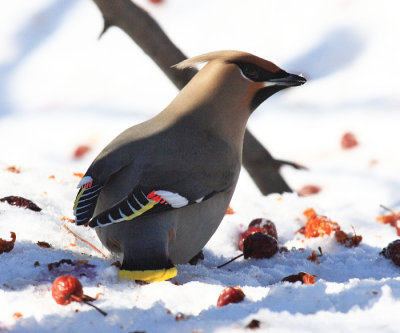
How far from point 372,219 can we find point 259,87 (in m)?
1.26

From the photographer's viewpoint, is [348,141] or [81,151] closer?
[348,141]

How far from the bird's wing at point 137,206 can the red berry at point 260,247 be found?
2.04ft

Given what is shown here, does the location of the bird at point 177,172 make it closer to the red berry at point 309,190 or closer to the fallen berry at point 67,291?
the fallen berry at point 67,291

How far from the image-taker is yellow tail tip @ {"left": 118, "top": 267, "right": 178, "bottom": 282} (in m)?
2.24

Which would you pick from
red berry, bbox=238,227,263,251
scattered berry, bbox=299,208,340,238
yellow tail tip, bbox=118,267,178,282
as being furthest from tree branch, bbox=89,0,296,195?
yellow tail tip, bbox=118,267,178,282

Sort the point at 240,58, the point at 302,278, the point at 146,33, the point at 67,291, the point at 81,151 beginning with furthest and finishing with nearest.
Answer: the point at 81,151 → the point at 146,33 → the point at 240,58 → the point at 302,278 → the point at 67,291

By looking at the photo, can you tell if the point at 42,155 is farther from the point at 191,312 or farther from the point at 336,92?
the point at 191,312

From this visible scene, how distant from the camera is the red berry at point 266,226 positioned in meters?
3.19

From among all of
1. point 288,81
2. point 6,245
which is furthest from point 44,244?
point 288,81

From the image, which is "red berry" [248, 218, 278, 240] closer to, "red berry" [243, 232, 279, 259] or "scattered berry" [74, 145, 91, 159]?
"red berry" [243, 232, 279, 259]

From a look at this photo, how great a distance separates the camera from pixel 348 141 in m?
5.12

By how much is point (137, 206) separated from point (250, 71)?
761mm

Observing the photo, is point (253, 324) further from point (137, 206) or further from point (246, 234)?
point (246, 234)

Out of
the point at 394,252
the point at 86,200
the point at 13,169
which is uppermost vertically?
the point at 13,169
